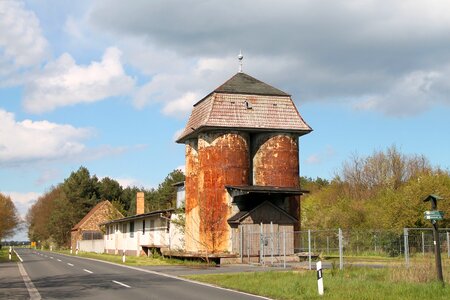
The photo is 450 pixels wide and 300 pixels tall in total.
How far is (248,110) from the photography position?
1510 inches

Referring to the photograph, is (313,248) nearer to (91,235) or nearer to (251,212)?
(251,212)

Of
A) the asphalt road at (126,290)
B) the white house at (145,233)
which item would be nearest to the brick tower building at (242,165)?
the white house at (145,233)

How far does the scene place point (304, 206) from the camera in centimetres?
6000

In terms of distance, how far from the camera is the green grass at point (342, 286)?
1435 centimetres

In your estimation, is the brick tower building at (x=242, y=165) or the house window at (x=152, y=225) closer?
the brick tower building at (x=242, y=165)

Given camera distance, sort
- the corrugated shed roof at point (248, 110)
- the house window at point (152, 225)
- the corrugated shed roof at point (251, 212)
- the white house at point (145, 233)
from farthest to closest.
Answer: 1. the house window at point (152, 225)
2. the white house at point (145, 233)
3. the corrugated shed roof at point (248, 110)
4. the corrugated shed roof at point (251, 212)

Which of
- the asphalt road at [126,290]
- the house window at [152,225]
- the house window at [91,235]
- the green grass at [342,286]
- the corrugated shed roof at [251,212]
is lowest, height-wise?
the asphalt road at [126,290]

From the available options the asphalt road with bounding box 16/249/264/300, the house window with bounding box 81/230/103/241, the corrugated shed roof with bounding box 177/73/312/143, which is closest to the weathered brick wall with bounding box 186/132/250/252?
the corrugated shed roof with bounding box 177/73/312/143

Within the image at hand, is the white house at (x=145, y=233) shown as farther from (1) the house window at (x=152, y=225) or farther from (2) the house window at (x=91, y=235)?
(2) the house window at (x=91, y=235)

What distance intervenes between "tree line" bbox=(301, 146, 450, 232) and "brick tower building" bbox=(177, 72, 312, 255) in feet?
26.9

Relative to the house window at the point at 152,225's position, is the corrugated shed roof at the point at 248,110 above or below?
above

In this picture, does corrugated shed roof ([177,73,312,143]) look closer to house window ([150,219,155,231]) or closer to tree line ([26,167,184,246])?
house window ([150,219,155,231])

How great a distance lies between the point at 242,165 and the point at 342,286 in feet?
71.0

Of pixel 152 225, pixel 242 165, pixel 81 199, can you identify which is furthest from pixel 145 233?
pixel 81 199
